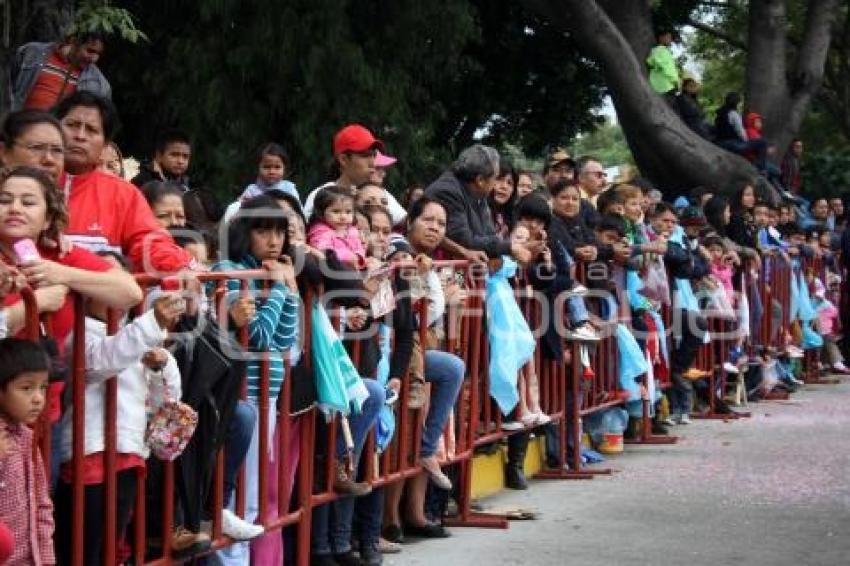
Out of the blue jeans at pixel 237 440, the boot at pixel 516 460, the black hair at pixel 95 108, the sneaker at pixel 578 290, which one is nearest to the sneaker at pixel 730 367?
the sneaker at pixel 578 290

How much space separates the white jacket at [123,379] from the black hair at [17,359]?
1.49 ft

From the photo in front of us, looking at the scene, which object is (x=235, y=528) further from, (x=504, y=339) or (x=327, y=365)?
(x=504, y=339)

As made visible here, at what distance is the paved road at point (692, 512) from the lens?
7.98m

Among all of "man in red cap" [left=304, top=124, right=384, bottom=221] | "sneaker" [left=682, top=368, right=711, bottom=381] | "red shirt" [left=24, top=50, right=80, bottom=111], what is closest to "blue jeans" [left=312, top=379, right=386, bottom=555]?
"man in red cap" [left=304, top=124, right=384, bottom=221]

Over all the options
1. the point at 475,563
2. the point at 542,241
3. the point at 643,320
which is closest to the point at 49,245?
the point at 475,563

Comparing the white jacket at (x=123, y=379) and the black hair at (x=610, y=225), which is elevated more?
the black hair at (x=610, y=225)

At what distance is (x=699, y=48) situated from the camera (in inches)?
1592

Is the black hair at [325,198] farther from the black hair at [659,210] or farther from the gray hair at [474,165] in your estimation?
the black hair at [659,210]

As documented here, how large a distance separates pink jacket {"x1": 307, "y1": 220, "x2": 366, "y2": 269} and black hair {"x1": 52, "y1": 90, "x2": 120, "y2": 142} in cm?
140

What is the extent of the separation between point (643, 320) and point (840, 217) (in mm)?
11541

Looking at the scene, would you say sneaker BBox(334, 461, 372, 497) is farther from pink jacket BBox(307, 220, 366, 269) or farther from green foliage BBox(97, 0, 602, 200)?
green foliage BBox(97, 0, 602, 200)

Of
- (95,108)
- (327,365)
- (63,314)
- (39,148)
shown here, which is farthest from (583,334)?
(63,314)

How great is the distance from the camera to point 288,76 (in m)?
16.3

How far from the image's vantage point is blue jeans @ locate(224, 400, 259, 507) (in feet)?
20.9
